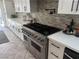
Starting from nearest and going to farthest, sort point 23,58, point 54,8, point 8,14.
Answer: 1. point 54,8
2. point 23,58
3. point 8,14

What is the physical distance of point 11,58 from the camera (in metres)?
2.26

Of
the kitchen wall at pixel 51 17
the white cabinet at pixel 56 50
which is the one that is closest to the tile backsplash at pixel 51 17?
the kitchen wall at pixel 51 17

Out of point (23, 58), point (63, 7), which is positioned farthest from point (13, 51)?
point (63, 7)

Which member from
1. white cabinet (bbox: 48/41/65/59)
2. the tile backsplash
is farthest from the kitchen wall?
white cabinet (bbox: 48/41/65/59)

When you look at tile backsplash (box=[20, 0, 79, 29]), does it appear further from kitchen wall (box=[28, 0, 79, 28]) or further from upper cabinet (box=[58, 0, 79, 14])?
upper cabinet (box=[58, 0, 79, 14])

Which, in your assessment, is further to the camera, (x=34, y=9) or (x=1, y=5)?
(x=1, y=5)

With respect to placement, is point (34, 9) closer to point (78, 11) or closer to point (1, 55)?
point (78, 11)

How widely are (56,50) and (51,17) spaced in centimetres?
114

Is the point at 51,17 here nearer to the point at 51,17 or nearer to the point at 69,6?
the point at 51,17

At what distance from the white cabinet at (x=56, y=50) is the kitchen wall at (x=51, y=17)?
0.73 m

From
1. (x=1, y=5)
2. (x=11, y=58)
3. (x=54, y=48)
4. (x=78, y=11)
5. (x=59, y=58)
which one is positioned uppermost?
(x=1, y=5)

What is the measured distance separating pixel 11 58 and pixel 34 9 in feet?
5.90

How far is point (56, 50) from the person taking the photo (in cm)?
135

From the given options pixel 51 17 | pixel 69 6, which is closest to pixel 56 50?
pixel 69 6
